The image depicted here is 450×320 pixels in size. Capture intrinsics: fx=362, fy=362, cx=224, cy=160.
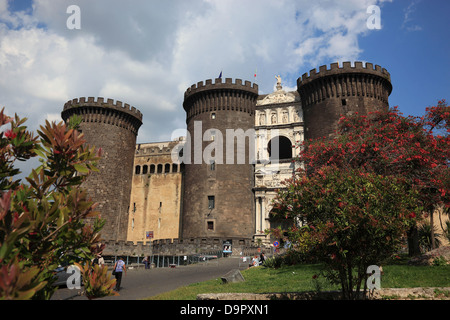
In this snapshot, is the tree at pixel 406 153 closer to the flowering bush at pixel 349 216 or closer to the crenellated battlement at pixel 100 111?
the flowering bush at pixel 349 216

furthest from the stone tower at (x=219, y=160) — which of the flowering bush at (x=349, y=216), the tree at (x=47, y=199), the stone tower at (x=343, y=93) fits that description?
the tree at (x=47, y=199)

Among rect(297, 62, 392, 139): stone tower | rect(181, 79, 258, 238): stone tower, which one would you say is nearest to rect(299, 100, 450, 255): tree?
rect(297, 62, 392, 139): stone tower

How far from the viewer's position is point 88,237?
4.54 metres

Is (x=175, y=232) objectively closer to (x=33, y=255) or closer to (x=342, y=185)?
(x=342, y=185)

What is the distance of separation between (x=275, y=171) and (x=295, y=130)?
4.55 m

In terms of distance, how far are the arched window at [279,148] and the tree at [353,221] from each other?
27.8 meters

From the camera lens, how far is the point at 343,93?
3309 centimetres

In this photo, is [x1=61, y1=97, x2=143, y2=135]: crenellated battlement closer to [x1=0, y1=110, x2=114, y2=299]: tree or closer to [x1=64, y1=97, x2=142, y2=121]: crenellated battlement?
[x1=64, y1=97, x2=142, y2=121]: crenellated battlement

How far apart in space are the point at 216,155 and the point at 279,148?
8771mm

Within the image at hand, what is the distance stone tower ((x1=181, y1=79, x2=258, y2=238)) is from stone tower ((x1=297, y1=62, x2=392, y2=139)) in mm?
6614

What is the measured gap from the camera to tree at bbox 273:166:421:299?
7625mm

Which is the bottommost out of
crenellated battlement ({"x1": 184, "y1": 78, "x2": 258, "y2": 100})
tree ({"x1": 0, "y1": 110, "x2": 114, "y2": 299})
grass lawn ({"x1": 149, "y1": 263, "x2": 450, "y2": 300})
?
grass lawn ({"x1": 149, "y1": 263, "x2": 450, "y2": 300})

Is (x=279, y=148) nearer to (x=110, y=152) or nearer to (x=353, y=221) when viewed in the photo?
(x=110, y=152)
